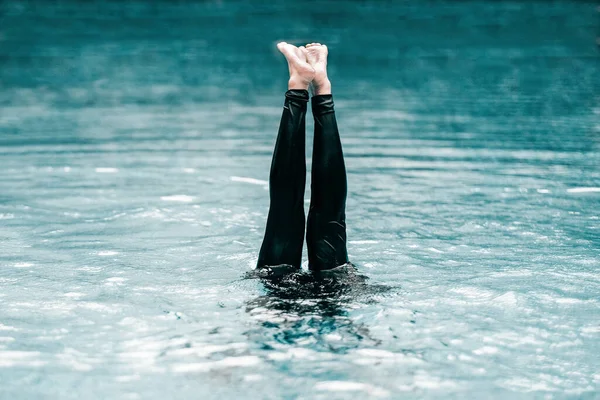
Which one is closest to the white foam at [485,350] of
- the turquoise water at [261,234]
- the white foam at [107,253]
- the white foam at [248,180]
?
the turquoise water at [261,234]

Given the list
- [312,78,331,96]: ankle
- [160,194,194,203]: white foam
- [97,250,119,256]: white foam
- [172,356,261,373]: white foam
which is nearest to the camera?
[172,356,261,373]: white foam

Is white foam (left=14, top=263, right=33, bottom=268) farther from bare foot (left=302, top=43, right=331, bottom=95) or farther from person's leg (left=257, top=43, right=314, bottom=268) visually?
bare foot (left=302, top=43, right=331, bottom=95)

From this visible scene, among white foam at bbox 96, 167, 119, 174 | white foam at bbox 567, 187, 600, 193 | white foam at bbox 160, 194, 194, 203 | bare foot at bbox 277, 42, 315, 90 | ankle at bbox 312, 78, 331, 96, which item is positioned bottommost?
white foam at bbox 160, 194, 194, 203

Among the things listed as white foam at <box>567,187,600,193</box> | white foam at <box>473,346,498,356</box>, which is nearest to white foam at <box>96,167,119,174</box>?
white foam at <box>567,187,600,193</box>

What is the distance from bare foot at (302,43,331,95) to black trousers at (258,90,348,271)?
7cm

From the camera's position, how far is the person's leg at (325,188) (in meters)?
5.50

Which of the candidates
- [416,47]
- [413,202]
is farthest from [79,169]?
[416,47]

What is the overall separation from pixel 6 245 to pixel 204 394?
332 centimetres

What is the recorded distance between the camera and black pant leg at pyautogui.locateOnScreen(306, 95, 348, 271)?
217 inches

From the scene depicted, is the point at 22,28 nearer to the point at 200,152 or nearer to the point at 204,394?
the point at 200,152

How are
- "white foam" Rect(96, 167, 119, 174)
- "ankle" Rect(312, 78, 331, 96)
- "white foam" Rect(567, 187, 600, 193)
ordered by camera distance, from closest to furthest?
"ankle" Rect(312, 78, 331, 96)
"white foam" Rect(567, 187, 600, 193)
"white foam" Rect(96, 167, 119, 174)

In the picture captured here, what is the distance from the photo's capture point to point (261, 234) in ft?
24.0

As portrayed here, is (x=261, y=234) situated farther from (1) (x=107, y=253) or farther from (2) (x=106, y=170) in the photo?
(2) (x=106, y=170)

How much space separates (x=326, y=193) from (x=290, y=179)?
25cm
